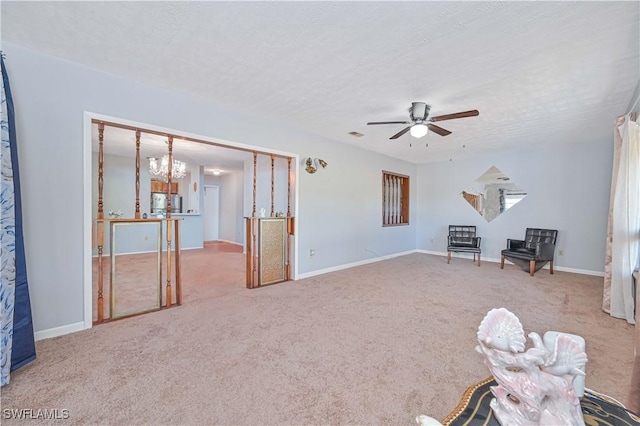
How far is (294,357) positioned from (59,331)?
7.36 ft

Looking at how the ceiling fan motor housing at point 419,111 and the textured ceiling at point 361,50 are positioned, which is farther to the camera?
the ceiling fan motor housing at point 419,111

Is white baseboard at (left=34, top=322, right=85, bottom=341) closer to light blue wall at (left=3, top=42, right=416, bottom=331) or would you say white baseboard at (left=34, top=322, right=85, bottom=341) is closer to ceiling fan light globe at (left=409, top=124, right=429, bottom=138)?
light blue wall at (left=3, top=42, right=416, bottom=331)

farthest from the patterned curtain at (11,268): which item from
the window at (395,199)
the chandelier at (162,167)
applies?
the window at (395,199)

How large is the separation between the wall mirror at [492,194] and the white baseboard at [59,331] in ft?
24.6

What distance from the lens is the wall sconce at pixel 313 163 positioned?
467cm

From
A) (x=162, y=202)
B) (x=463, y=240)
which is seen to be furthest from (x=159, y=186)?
(x=463, y=240)

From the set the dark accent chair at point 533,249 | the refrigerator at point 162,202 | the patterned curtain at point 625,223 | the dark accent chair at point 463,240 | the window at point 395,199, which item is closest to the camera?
the patterned curtain at point 625,223

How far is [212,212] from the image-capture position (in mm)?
9914

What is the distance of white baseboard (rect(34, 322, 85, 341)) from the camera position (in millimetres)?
2452

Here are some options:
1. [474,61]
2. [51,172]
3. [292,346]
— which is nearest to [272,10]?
[474,61]

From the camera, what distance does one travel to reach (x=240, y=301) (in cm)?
354

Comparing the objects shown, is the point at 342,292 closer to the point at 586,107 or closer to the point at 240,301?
the point at 240,301

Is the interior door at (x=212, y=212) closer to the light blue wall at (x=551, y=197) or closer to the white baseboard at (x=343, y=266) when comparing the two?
the white baseboard at (x=343, y=266)

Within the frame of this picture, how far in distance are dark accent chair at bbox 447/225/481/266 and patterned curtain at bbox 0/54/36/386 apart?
6.59 meters
